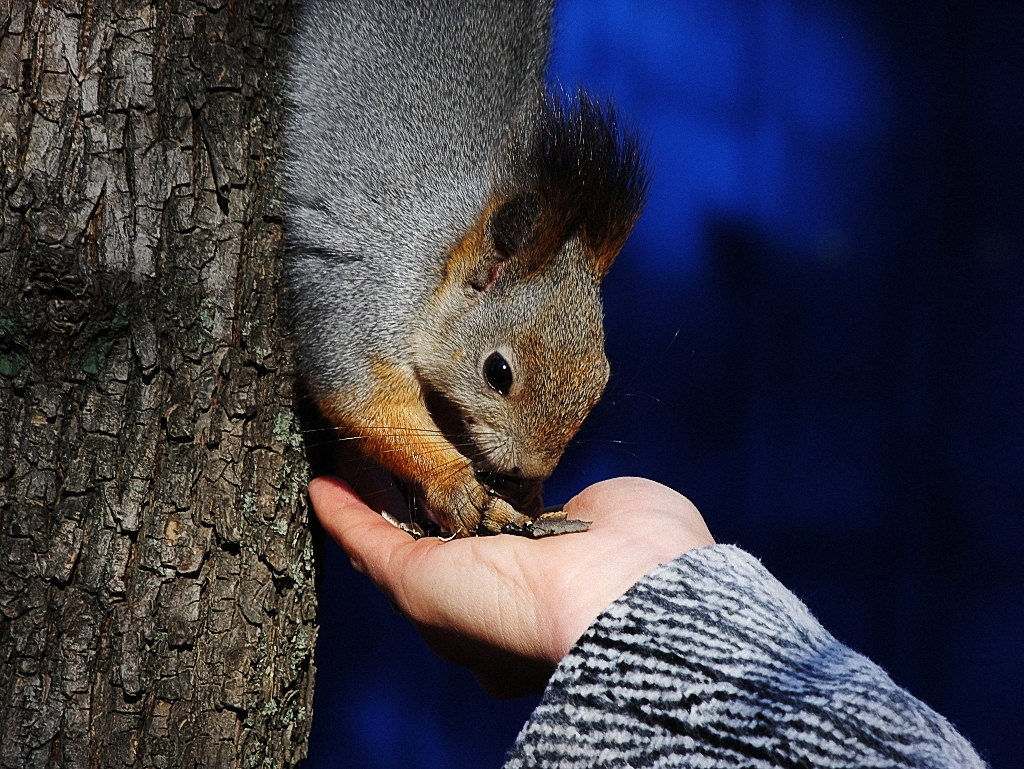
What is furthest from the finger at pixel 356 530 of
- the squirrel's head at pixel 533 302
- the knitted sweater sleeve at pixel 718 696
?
the knitted sweater sleeve at pixel 718 696

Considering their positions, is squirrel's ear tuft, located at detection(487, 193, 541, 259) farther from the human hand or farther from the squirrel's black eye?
the human hand

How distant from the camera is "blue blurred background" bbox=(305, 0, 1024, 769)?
1.68m

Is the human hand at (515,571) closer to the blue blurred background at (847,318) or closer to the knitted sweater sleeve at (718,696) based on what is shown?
the knitted sweater sleeve at (718,696)

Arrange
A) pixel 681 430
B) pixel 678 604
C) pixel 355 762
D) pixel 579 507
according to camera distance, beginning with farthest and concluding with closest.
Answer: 1. pixel 681 430
2. pixel 355 762
3. pixel 579 507
4. pixel 678 604

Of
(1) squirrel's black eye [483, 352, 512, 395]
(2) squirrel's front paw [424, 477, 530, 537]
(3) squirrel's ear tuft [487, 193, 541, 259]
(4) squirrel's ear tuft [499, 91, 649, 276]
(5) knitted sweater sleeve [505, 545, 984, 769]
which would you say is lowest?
(5) knitted sweater sleeve [505, 545, 984, 769]

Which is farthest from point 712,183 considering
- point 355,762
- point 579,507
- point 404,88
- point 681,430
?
point 355,762

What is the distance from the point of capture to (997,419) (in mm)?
1745

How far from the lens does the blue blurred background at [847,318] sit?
1.68 meters

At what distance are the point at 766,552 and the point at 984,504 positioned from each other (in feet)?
1.57

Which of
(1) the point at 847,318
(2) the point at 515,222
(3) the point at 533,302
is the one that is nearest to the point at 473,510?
(3) the point at 533,302

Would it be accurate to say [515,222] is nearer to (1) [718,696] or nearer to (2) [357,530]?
(2) [357,530]

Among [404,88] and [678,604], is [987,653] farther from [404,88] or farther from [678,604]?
[404,88]

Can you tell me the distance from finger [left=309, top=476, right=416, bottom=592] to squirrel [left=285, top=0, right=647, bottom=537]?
0.08 metres

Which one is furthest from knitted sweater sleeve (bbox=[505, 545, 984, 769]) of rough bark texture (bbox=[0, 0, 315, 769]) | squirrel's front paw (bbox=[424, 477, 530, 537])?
rough bark texture (bbox=[0, 0, 315, 769])
